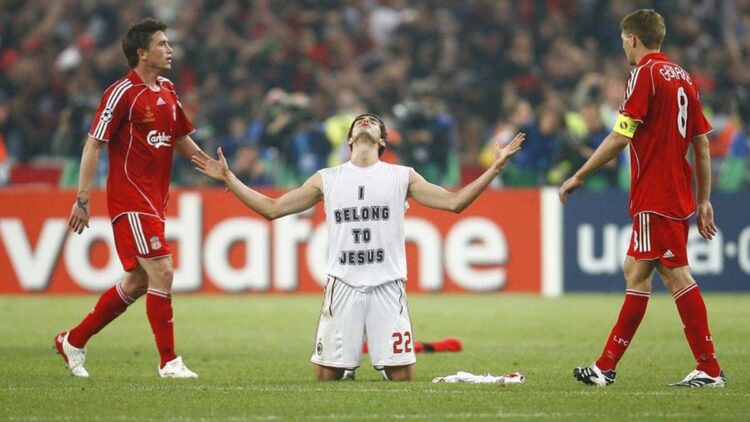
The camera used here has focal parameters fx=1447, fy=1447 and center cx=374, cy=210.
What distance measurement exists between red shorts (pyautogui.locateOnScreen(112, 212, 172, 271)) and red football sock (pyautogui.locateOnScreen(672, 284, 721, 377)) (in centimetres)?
364

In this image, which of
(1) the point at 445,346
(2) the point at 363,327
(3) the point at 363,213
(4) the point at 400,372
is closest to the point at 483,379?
(4) the point at 400,372

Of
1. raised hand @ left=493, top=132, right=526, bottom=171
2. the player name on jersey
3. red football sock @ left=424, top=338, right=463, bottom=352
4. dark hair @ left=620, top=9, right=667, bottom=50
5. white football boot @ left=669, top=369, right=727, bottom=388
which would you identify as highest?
dark hair @ left=620, top=9, right=667, bottom=50

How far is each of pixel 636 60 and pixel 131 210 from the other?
3687 mm

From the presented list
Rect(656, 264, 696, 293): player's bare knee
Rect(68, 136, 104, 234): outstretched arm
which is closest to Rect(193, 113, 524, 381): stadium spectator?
Rect(68, 136, 104, 234): outstretched arm

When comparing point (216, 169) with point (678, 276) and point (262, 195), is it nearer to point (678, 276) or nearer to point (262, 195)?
point (262, 195)

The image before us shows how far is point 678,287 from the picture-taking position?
9547 mm

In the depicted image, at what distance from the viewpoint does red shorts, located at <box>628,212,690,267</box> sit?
9.45 metres

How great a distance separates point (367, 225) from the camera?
9.97 metres

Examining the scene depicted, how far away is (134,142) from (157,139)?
171 mm

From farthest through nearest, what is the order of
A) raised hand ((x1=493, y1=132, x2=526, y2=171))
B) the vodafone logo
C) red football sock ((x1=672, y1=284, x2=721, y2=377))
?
1. the vodafone logo
2. red football sock ((x1=672, y1=284, x2=721, y2=377))
3. raised hand ((x1=493, y1=132, x2=526, y2=171))

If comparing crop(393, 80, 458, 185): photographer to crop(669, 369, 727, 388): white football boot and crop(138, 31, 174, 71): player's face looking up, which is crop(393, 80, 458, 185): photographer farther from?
crop(669, 369, 727, 388): white football boot

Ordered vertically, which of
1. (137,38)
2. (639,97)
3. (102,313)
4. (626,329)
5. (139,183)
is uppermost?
(137,38)

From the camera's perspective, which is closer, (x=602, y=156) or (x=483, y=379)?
(x=602, y=156)

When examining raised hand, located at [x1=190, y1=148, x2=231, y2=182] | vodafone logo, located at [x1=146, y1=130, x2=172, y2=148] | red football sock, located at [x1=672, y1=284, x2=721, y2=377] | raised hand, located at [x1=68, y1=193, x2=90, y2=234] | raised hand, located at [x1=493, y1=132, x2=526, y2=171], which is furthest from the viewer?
vodafone logo, located at [x1=146, y1=130, x2=172, y2=148]
